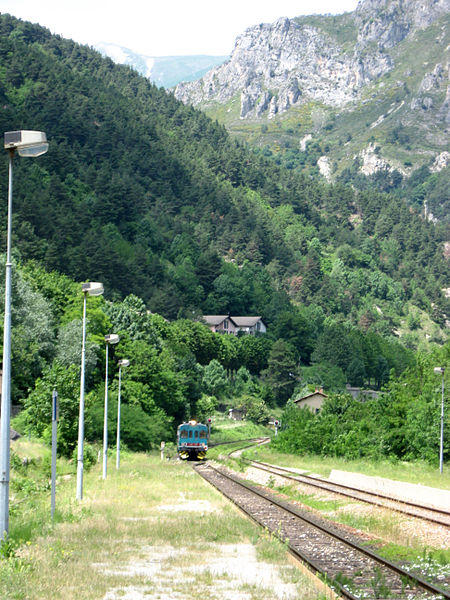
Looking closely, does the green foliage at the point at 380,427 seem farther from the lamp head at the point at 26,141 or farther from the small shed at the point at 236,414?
the small shed at the point at 236,414

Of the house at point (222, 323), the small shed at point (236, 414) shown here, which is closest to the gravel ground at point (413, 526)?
the small shed at point (236, 414)

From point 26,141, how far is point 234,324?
172686 mm

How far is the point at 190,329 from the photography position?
148 m

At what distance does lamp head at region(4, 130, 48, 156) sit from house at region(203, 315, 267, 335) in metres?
167

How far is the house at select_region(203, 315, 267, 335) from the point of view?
188 m

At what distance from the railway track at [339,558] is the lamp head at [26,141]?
9900 mm

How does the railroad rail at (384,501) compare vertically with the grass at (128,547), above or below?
below

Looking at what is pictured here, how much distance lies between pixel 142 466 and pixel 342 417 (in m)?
25.9

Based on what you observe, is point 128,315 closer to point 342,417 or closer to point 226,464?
point 342,417

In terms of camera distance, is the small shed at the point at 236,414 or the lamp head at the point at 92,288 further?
the small shed at the point at 236,414

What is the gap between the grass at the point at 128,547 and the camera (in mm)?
15812

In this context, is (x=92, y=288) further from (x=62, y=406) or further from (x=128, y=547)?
(x=62, y=406)

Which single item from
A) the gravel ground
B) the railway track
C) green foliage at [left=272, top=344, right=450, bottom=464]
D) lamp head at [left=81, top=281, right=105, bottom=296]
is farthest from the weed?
green foliage at [left=272, top=344, right=450, bottom=464]

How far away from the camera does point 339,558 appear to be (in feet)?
64.0
